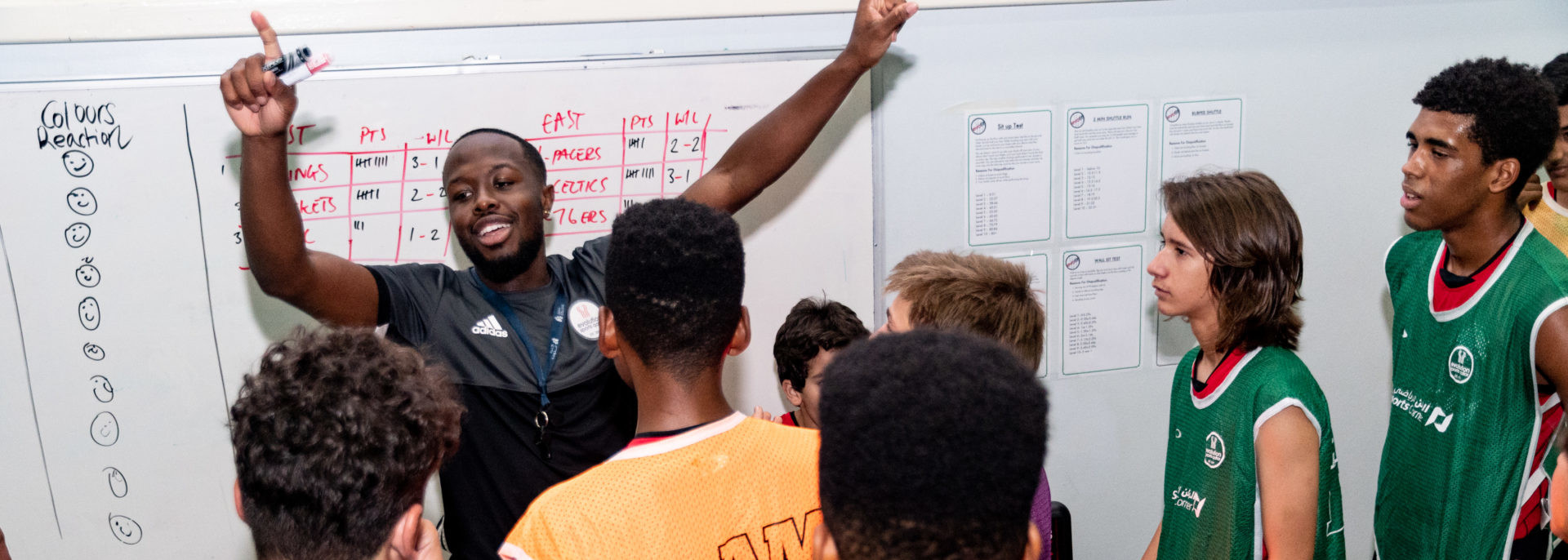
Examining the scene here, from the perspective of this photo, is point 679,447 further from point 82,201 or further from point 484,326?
point 82,201

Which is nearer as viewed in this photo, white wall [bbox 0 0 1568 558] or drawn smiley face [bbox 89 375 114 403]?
drawn smiley face [bbox 89 375 114 403]

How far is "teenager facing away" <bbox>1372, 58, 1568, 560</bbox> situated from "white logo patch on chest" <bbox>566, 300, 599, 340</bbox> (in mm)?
1673

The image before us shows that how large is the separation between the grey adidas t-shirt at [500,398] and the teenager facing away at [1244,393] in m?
1.04

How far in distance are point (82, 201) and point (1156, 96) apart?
2.50 metres

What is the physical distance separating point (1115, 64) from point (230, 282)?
7.09ft

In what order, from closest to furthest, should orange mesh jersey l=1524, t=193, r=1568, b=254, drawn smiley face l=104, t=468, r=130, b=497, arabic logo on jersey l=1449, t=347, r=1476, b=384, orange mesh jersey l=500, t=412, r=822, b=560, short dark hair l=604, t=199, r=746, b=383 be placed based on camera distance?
orange mesh jersey l=500, t=412, r=822, b=560 → short dark hair l=604, t=199, r=746, b=383 → arabic logo on jersey l=1449, t=347, r=1476, b=384 → drawn smiley face l=104, t=468, r=130, b=497 → orange mesh jersey l=1524, t=193, r=1568, b=254

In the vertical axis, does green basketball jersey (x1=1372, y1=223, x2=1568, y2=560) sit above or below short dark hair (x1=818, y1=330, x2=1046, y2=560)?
below

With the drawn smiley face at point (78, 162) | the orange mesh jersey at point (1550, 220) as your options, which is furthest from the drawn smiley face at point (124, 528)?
the orange mesh jersey at point (1550, 220)

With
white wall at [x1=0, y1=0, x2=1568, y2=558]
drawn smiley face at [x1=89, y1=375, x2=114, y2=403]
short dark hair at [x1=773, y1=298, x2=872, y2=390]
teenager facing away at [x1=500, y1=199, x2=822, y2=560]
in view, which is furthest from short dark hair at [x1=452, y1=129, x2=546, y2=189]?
drawn smiley face at [x1=89, y1=375, x2=114, y2=403]

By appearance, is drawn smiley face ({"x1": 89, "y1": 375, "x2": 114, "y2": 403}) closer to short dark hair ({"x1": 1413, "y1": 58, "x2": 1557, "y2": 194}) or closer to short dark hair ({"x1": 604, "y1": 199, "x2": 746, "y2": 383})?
short dark hair ({"x1": 604, "y1": 199, "x2": 746, "y2": 383})

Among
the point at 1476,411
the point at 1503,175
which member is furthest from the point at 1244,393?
the point at 1503,175

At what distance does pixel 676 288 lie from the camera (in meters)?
1.25

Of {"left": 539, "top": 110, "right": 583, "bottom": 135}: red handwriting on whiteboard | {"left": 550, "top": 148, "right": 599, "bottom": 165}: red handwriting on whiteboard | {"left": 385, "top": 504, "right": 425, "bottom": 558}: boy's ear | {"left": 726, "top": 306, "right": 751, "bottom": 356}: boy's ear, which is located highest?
{"left": 539, "top": 110, "right": 583, "bottom": 135}: red handwriting on whiteboard

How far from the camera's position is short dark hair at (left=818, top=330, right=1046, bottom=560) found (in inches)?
33.3
